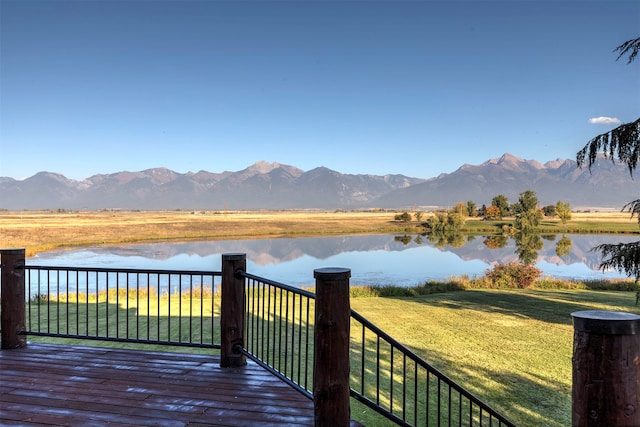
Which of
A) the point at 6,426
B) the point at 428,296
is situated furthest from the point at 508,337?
the point at 6,426

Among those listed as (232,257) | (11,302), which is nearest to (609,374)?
(232,257)

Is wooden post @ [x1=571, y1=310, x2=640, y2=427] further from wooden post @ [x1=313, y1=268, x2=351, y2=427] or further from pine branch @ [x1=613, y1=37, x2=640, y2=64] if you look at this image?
pine branch @ [x1=613, y1=37, x2=640, y2=64]

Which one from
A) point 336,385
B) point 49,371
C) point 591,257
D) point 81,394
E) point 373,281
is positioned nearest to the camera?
point 336,385

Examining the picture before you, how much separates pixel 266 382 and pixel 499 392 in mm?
4425

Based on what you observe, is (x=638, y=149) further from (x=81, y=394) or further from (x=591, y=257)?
(x=591, y=257)

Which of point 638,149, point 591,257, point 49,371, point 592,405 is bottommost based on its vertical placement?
point 591,257

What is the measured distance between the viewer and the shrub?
19.2 metres

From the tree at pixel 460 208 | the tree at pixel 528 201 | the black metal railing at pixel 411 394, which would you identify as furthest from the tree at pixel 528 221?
the black metal railing at pixel 411 394

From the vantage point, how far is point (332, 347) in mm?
3209

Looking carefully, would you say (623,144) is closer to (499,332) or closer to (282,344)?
(499,332)

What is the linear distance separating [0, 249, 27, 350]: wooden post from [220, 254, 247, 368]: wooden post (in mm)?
2977

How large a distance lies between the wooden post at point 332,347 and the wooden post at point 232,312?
1.81 meters

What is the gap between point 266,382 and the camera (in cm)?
436

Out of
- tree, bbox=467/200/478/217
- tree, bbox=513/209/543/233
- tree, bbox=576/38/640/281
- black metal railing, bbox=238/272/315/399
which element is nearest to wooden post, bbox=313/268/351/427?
black metal railing, bbox=238/272/315/399
